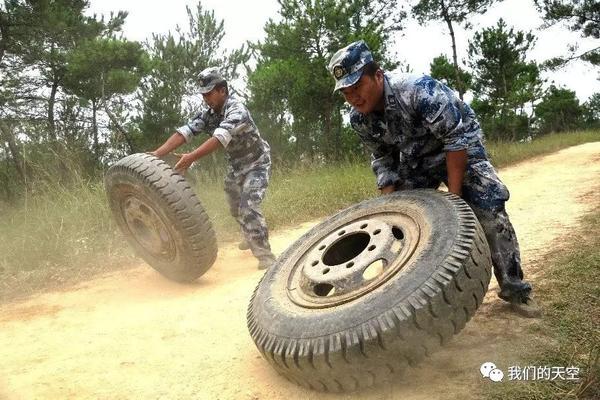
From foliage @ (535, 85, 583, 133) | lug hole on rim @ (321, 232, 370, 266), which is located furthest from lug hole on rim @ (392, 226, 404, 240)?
foliage @ (535, 85, 583, 133)

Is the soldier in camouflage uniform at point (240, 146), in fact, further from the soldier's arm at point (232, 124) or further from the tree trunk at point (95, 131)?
the tree trunk at point (95, 131)

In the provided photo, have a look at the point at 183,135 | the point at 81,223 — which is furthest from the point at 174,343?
the point at 81,223

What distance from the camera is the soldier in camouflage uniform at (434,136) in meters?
2.55

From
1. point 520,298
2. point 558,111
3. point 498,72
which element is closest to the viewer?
point 520,298

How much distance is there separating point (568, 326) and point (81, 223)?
5.31 m

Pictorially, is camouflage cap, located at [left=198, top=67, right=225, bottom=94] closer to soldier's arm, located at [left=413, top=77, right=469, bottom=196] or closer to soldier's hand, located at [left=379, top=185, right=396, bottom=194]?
soldier's hand, located at [left=379, top=185, right=396, bottom=194]

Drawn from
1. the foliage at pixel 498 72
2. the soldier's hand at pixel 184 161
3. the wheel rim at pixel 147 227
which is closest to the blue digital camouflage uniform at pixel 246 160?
the soldier's hand at pixel 184 161

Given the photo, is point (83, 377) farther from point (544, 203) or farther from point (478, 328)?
point (544, 203)

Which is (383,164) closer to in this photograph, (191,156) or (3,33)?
(191,156)

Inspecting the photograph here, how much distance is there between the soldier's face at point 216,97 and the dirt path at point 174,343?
1.69m

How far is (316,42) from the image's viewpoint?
57.8 feet

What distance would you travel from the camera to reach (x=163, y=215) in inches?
157

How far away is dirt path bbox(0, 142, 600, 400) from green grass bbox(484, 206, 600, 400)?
0.40 ft

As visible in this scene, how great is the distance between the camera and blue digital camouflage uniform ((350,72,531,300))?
2.57 metres
